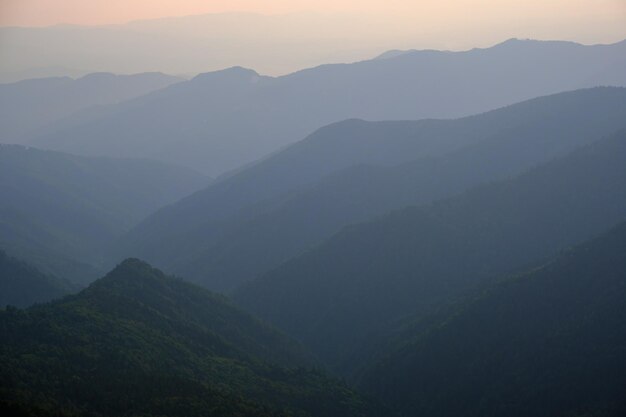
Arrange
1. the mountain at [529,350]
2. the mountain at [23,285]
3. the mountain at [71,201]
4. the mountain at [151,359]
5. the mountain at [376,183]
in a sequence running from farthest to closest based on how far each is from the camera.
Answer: the mountain at [71,201] → the mountain at [376,183] → the mountain at [23,285] → the mountain at [529,350] → the mountain at [151,359]

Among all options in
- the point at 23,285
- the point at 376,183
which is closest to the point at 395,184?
the point at 376,183

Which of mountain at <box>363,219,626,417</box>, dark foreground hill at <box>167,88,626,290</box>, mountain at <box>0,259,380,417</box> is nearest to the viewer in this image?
mountain at <box>0,259,380,417</box>

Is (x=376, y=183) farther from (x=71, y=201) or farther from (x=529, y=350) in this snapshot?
(x=71, y=201)

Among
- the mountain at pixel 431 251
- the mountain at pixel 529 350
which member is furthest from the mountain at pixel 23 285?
the mountain at pixel 529 350

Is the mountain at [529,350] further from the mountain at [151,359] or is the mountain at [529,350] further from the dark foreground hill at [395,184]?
the dark foreground hill at [395,184]

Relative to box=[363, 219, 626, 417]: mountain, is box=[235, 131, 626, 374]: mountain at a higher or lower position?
higher

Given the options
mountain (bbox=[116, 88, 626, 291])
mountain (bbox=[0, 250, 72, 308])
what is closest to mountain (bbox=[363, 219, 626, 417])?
mountain (bbox=[116, 88, 626, 291])

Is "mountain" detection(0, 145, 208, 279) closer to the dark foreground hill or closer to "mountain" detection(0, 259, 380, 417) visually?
the dark foreground hill
